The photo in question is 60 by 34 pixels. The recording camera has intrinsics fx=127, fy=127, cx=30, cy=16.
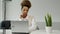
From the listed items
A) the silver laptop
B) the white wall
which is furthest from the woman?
the white wall

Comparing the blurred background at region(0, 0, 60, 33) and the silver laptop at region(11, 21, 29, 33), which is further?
the blurred background at region(0, 0, 60, 33)

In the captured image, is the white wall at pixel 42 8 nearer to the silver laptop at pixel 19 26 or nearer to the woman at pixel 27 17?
the woman at pixel 27 17

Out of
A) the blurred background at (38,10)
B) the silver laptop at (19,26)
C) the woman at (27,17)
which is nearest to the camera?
the silver laptop at (19,26)

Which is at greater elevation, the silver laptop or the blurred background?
the blurred background

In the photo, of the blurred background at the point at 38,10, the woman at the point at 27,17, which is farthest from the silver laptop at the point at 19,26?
the blurred background at the point at 38,10

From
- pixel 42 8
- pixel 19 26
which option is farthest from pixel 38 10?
pixel 19 26

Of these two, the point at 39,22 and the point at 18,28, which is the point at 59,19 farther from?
the point at 18,28

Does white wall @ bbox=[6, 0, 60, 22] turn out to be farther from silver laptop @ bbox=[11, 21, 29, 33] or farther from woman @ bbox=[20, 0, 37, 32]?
silver laptop @ bbox=[11, 21, 29, 33]

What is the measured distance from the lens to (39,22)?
4098mm

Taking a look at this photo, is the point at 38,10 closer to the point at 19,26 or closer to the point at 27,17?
the point at 27,17

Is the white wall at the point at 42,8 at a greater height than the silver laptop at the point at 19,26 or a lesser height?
greater

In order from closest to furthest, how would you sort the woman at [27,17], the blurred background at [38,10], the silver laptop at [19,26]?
the silver laptop at [19,26]
the woman at [27,17]
the blurred background at [38,10]

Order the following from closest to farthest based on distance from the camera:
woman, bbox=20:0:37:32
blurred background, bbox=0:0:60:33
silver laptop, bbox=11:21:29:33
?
silver laptop, bbox=11:21:29:33 < woman, bbox=20:0:37:32 < blurred background, bbox=0:0:60:33

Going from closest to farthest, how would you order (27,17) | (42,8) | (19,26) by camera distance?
(19,26) < (27,17) < (42,8)
